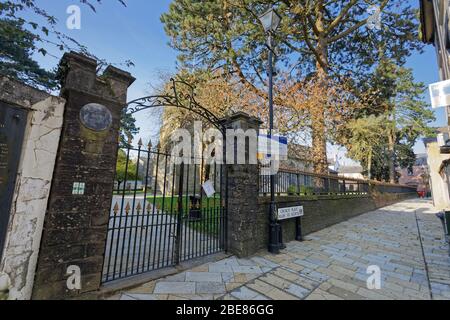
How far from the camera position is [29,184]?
2.62 metres

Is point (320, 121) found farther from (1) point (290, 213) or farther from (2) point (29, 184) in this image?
(2) point (29, 184)

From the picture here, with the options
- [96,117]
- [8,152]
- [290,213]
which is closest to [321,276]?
[290,213]

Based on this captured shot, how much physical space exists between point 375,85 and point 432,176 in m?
10.0

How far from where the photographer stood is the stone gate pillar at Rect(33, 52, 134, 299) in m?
2.72

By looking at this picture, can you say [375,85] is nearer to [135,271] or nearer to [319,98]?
[319,98]

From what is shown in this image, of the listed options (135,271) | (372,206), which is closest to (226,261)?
(135,271)

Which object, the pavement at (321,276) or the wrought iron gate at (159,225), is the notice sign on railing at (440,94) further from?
the wrought iron gate at (159,225)

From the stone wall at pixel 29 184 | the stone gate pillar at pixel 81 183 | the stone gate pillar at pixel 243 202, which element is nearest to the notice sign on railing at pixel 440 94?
the stone gate pillar at pixel 243 202

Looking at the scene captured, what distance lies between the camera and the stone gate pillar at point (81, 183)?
272cm

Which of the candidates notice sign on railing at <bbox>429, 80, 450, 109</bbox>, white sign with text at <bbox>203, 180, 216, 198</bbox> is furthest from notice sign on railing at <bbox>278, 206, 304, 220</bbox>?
notice sign on railing at <bbox>429, 80, 450, 109</bbox>

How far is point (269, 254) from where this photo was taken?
513 centimetres

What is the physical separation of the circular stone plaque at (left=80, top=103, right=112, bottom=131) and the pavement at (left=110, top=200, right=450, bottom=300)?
250 cm

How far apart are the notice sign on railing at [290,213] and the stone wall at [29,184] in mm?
4866

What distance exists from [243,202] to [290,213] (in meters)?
1.96
